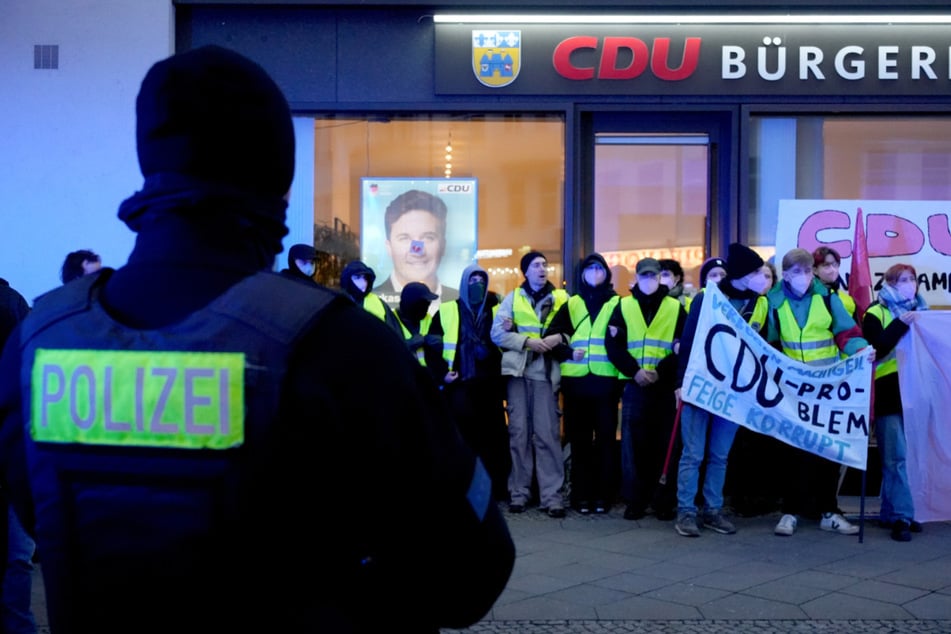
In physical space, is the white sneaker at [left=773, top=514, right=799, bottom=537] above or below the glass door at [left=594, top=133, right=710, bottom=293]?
below

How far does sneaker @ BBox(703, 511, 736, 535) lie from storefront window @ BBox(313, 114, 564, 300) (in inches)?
127

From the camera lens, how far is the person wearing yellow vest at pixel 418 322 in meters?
9.15

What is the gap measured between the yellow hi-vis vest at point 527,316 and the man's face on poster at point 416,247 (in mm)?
1754

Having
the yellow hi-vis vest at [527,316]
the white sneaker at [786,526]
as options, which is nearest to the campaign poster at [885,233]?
the yellow hi-vis vest at [527,316]

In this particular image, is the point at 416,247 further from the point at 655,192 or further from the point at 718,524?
the point at 718,524

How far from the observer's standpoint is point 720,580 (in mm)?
6832

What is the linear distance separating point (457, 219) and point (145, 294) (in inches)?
362

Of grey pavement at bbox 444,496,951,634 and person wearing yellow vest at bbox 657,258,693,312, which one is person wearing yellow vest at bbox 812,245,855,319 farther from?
grey pavement at bbox 444,496,951,634

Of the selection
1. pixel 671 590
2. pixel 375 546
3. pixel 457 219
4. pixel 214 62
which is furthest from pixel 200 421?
pixel 457 219

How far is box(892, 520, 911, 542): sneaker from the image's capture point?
802cm

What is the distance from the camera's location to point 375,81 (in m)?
10.8

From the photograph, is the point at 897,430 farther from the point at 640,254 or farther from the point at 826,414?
the point at 640,254

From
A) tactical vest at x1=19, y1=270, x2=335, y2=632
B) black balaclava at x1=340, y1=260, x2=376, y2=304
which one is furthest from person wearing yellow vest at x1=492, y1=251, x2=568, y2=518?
tactical vest at x1=19, y1=270, x2=335, y2=632

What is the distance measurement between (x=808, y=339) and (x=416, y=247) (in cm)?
404
